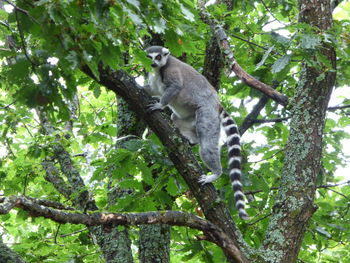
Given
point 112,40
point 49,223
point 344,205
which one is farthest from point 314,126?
point 49,223

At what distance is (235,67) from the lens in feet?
18.6

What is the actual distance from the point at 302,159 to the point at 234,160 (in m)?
1.10

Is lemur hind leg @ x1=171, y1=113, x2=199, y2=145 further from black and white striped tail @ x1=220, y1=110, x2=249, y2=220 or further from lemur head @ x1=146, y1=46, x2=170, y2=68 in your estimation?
lemur head @ x1=146, y1=46, x2=170, y2=68

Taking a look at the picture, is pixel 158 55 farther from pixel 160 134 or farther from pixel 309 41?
pixel 309 41

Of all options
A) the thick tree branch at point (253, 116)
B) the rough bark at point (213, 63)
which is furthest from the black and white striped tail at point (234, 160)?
the rough bark at point (213, 63)

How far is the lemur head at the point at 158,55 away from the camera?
21.3 feet

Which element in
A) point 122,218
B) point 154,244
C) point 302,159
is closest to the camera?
point 122,218

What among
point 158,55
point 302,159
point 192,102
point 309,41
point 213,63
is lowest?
point 302,159

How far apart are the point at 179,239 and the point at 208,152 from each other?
1256 millimetres

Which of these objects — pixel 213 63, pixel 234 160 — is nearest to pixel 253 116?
pixel 213 63

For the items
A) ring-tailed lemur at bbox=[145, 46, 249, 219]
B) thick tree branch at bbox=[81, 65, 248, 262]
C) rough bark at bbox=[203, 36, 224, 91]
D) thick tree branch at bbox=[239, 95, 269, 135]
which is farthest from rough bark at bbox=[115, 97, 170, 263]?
thick tree branch at bbox=[239, 95, 269, 135]

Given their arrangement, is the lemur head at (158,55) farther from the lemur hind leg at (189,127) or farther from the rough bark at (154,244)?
the rough bark at (154,244)

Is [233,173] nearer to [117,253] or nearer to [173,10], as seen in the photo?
[117,253]

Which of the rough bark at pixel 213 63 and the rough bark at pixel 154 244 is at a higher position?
the rough bark at pixel 213 63
